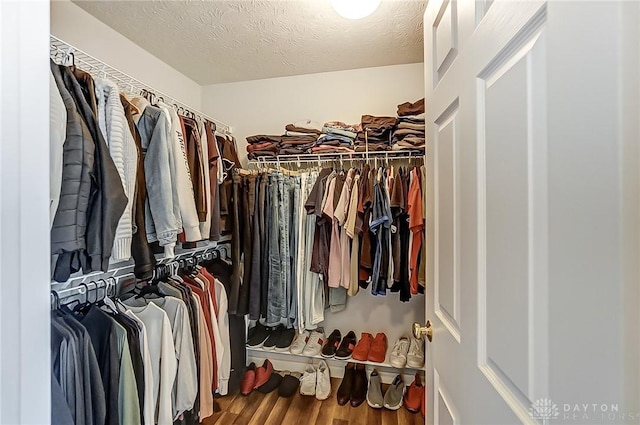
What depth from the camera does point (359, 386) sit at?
80.5 inches

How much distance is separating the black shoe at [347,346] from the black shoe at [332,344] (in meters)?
0.04

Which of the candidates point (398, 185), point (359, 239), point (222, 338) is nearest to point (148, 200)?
point (222, 338)

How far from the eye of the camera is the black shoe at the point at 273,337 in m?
2.25

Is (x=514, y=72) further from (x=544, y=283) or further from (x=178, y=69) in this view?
(x=178, y=69)

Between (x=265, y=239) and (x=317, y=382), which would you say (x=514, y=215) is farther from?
(x=317, y=382)

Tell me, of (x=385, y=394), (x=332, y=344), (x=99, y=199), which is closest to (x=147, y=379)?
(x=99, y=199)

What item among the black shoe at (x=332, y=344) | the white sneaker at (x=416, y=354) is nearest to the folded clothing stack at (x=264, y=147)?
the black shoe at (x=332, y=344)

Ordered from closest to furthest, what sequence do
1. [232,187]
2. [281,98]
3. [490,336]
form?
[490,336] → [232,187] → [281,98]

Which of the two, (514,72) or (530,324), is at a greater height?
(514,72)

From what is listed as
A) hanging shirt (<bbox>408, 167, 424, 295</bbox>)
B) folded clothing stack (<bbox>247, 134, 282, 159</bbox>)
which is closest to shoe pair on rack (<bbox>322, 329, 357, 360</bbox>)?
hanging shirt (<bbox>408, 167, 424, 295</bbox>)

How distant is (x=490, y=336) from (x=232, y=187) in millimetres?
1736

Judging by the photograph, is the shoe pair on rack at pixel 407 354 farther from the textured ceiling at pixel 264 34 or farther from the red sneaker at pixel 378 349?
the textured ceiling at pixel 264 34

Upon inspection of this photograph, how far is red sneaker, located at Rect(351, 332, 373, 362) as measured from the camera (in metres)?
2.10

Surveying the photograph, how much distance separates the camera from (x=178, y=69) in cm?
231
